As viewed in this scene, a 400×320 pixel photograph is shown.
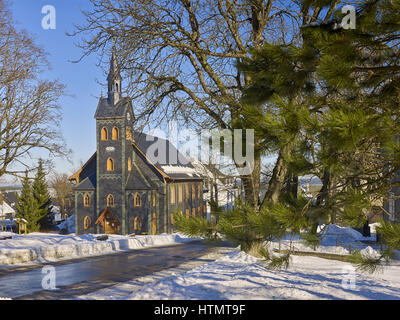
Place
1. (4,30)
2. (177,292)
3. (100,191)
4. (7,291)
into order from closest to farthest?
(177,292) < (7,291) < (4,30) < (100,191)

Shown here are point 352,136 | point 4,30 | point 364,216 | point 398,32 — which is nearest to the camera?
point 352,136

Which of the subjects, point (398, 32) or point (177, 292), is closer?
point (398, 32)

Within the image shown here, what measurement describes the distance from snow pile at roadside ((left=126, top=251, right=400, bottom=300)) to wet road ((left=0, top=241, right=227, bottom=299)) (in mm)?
1546

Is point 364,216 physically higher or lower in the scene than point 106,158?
lower

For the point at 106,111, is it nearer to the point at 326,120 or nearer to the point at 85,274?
the point at 85,274

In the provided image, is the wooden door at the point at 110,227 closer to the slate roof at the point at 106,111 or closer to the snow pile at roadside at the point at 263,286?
the slate roof at the point at 106,111

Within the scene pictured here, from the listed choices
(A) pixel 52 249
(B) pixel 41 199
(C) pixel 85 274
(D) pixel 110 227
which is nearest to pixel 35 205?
(B) pixel 41 199

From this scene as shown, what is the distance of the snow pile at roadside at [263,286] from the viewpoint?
7.50 meters

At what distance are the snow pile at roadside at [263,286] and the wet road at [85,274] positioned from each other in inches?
60.9

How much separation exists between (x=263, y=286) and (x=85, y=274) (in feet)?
23.3
